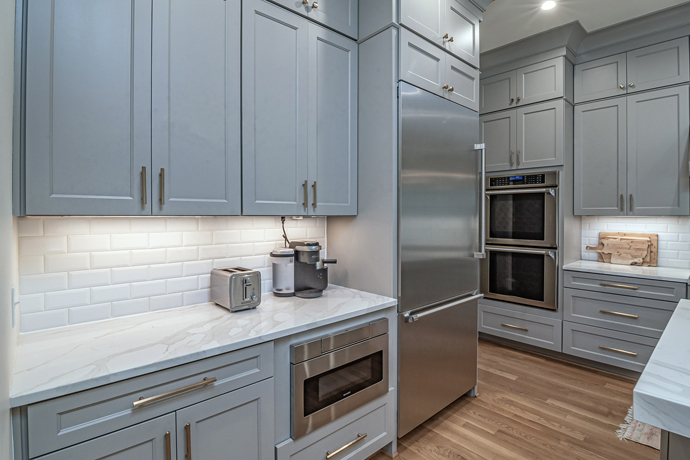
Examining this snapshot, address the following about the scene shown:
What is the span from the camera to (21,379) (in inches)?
40.9

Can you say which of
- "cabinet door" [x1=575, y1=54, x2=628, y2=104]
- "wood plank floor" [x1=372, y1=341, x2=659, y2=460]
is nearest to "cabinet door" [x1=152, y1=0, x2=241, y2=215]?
"wood plank floor" [x1=372, y1=341, x2=659, y2=460]

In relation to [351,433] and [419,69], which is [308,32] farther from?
[351,433]

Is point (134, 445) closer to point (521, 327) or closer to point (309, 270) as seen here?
point (309, 270)

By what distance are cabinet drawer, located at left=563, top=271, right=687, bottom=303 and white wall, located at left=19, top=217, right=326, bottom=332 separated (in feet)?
9.27

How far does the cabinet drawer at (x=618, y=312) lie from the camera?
2.82m

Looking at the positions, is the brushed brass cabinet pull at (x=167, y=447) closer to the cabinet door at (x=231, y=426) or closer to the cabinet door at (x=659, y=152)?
the cabinet door at (x=231, y=426)

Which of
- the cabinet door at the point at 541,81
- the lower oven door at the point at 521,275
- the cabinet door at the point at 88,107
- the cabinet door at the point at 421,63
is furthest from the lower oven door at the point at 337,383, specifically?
the cabinet door at the point at 541,81

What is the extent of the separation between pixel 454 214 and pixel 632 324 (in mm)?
1952

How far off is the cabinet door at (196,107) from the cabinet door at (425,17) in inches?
37.0

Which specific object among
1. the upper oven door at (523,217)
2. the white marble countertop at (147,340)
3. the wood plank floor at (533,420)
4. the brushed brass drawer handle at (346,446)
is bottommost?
the wood plank floor at (533,420)

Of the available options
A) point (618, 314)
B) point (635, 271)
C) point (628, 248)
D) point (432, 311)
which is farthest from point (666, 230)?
point (432, 311)

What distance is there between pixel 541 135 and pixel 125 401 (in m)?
3.72

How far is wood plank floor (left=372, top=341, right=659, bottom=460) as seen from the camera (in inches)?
81.0

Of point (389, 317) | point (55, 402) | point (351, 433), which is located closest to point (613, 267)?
point (389, 317)
